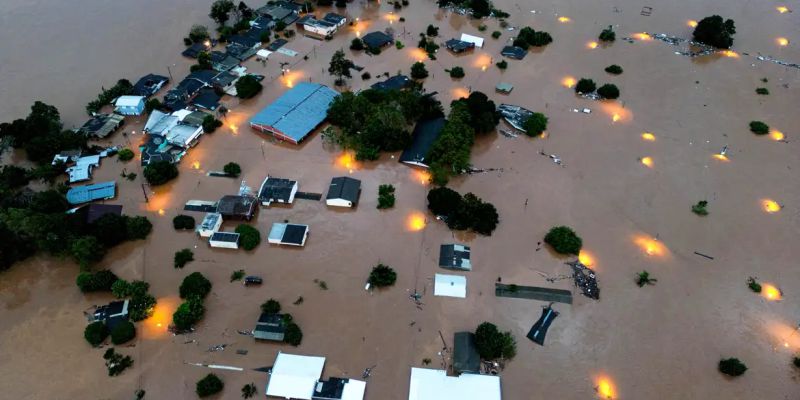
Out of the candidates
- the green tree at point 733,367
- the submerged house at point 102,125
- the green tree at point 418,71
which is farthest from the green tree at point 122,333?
the green tree at point 733,367

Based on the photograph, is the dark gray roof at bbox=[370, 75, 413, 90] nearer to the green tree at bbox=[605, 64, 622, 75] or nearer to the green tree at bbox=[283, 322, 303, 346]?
the green tree at bbox=[605, 64, 622, 75]

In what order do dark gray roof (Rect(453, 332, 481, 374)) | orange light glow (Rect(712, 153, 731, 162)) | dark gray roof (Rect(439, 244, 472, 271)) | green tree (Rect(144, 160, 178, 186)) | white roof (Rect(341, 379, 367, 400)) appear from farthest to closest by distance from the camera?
1. orange light glow (Rect(712, 153, 731, 162))
2. green tree (Rect(144, 160, 178, 186))
3. dark gray roof (Rect(439, 244, 472, 271))
4. dark gray roof (Rect(453, 332, 481, 374))
5. white roof (Rect(341, 379, 367, 400))

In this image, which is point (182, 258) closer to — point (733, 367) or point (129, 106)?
point (129, 106)

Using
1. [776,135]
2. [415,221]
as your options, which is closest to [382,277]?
[415,221]

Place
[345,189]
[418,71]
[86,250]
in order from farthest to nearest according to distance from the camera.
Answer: [418,71] → [345,189] → [86,250]

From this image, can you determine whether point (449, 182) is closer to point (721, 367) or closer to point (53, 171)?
point (721, 367)

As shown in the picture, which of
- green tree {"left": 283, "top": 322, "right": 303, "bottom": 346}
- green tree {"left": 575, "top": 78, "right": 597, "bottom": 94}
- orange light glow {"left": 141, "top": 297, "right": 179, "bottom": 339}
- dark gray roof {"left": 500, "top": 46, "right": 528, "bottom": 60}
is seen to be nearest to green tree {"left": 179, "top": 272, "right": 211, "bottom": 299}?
orange light glow {"left": 141, "top": 297, "right": 179, "bottom": 339}

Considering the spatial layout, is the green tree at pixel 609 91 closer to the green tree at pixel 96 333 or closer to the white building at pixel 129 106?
the white building at pixel 129 106
